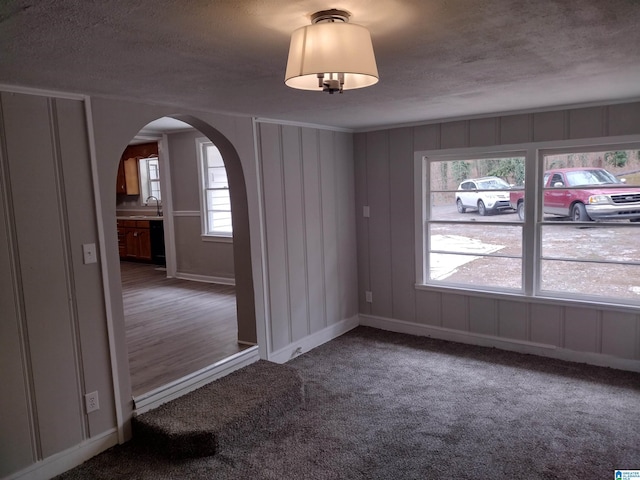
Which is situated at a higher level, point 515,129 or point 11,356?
point 515,129

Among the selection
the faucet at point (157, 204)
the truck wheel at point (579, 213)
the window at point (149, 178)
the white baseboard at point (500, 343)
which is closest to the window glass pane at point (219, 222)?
the faucet at point (157, 204)

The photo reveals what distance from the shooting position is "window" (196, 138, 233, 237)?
6.77 metres

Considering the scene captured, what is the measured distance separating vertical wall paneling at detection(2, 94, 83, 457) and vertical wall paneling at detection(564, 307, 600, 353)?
12.6ft

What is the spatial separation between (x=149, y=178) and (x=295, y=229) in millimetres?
5225

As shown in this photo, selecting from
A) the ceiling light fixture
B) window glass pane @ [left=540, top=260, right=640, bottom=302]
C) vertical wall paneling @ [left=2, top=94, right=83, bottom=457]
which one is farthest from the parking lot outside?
vertical wall paneling @ [left=2, top=94, right=83, bottom=457]

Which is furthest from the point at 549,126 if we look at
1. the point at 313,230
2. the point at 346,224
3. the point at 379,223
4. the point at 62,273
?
the point at 62,273

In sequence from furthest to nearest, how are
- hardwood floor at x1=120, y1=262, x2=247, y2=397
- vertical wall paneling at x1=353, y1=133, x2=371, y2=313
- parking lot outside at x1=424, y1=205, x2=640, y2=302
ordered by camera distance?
vertical wall paneling at x1=353, y1=133, x2=371, y2=313 < parking lot outside at x1=424, y1=205, x2=640, y2=302 < hardwood floor at x1=120, y1=262, x2=247, y2=397

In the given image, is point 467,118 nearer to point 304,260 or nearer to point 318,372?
point 304,260

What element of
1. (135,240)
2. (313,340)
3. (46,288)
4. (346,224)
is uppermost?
(346,224)

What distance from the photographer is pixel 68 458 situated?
108 inches

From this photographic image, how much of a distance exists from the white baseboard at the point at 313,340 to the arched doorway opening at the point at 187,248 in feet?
1.20

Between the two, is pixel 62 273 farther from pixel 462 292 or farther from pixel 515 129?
pixel 515 129

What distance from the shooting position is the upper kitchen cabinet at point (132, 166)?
27.1ft

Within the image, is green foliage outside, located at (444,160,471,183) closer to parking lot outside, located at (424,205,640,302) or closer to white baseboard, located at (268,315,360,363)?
parking lot outside, located at (424,205,640,302)
